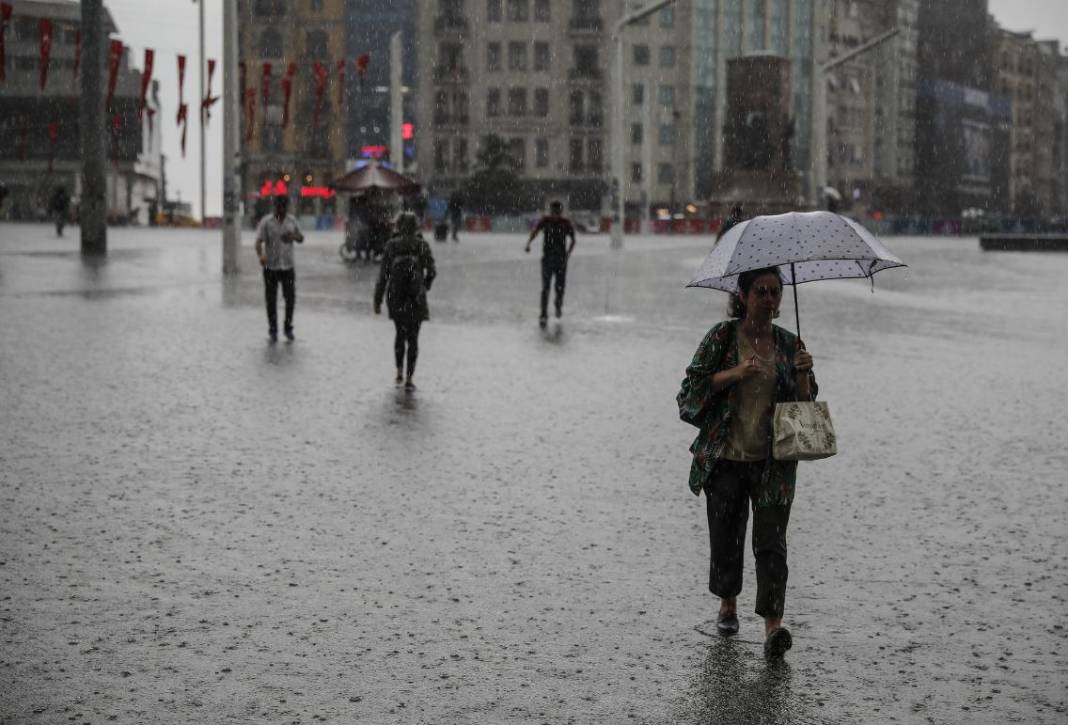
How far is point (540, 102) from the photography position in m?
108

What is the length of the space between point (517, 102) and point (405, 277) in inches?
3720

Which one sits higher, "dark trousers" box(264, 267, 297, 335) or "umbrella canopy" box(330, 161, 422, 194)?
"umbrella canopy" box(330, 161, 422, 194)

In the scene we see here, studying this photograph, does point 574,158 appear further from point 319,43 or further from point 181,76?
point 181,76

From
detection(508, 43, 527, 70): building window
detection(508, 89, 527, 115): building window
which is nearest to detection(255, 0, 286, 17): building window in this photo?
detection(508, 43, 527, 70): building window

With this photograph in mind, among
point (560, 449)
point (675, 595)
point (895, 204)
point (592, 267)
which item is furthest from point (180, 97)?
point (895, 204)

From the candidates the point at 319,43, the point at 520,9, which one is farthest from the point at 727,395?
the point at 319,43

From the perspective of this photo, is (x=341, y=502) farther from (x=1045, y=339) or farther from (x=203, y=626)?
(x=1045, y=339)

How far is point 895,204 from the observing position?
132 metres

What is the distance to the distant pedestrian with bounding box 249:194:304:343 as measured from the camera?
1794 centimetres

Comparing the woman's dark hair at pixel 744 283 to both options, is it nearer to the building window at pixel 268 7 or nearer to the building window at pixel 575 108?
the building window at pixel 575 108

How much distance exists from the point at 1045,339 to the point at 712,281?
48.6 feet

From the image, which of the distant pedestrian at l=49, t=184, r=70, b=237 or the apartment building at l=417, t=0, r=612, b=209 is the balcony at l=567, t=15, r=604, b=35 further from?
the distant pedestrian at l=49, t=184, r=70, b=237

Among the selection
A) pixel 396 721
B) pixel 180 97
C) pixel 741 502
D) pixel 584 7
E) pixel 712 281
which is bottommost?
pixel 396 721

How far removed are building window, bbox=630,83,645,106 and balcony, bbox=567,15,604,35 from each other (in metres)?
11.5
